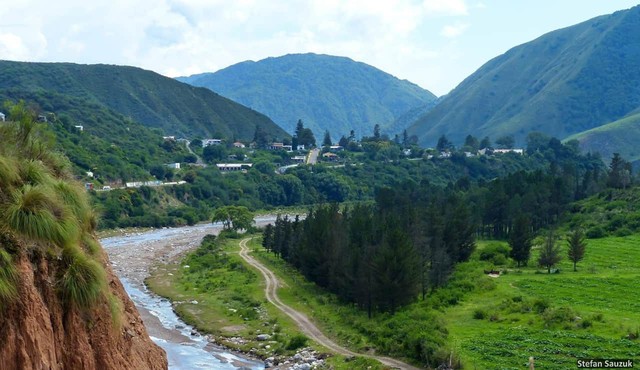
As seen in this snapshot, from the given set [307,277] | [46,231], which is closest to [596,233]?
[307,277]

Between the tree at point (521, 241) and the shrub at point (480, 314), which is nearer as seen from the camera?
the shrub at point (480, 314)

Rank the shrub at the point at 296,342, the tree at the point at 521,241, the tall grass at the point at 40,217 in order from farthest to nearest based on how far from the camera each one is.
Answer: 1. the tree at the point at 521,241
2. the shrub at the point at 296,342
3. the tall grass at the point at 40,217

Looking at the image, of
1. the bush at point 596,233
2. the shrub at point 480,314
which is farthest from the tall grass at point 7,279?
the bush at point 596,233

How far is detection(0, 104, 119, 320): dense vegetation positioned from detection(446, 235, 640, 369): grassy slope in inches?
986

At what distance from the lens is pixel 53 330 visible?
12.7 metres

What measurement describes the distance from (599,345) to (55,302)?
3047cm

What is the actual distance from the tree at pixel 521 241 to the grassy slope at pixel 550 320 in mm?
3100

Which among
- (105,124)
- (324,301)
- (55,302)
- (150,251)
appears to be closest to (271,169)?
(105,124)

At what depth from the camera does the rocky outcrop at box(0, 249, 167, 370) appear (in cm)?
1170

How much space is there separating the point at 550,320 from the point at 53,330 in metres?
34.5

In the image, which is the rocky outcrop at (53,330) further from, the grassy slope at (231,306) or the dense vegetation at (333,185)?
the dense vegetation at (333,185)

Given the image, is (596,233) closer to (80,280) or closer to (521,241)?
(521,241)

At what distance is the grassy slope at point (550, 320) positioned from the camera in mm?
35312

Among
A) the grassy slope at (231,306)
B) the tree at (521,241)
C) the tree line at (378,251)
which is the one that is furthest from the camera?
the tree at (521,241)
